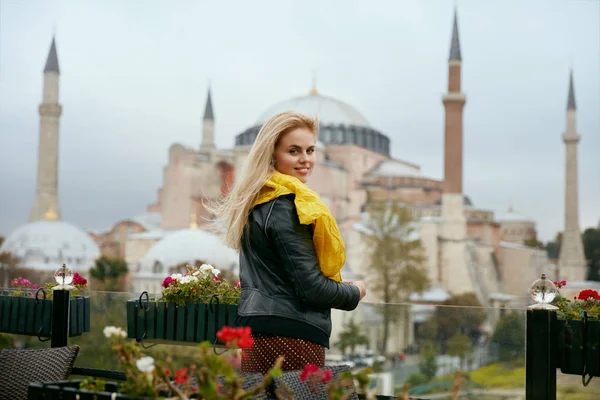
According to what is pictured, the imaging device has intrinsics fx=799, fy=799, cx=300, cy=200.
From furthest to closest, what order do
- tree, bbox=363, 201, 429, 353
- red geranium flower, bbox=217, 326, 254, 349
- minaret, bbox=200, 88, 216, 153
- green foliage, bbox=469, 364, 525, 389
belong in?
minaret, bbox=200, 88, 216, 153 < tree, bbox=363, 201, 429, 353 < green foliage, bbox=469, 364, 525, 389 < red geranium flower, bbox=217, 326, 254, 349

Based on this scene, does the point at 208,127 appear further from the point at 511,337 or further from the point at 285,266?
the point at 285,266

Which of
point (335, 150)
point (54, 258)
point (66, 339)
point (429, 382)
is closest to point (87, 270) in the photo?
point (54, 258)

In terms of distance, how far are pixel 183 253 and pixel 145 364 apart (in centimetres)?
3565

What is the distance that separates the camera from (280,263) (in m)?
1.84

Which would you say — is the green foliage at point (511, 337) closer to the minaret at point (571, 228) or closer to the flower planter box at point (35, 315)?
the flower planter box at point (35, 315)

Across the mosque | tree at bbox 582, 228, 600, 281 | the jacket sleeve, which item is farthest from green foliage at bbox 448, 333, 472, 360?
tree at bbox 582, 228, 600, 281

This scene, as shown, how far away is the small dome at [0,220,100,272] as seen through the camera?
3888cm

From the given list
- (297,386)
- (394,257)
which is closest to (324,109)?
(394,257)

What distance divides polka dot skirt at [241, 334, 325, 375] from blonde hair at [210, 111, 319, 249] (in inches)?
10.1

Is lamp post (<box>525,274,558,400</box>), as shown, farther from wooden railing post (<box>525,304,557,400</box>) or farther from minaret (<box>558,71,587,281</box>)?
minaret (<box>558,71,587,281</box>)

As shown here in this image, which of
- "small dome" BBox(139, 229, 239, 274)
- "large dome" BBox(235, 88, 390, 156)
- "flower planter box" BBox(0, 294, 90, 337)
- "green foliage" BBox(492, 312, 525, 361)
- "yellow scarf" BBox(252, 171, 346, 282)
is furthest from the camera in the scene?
"large dome" BBox(235, 88, 390, 156)

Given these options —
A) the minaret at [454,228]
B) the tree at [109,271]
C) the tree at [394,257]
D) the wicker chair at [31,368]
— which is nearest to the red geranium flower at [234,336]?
the wicker chair at [31,368]

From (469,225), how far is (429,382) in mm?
31639

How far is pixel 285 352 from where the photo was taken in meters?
1.82
